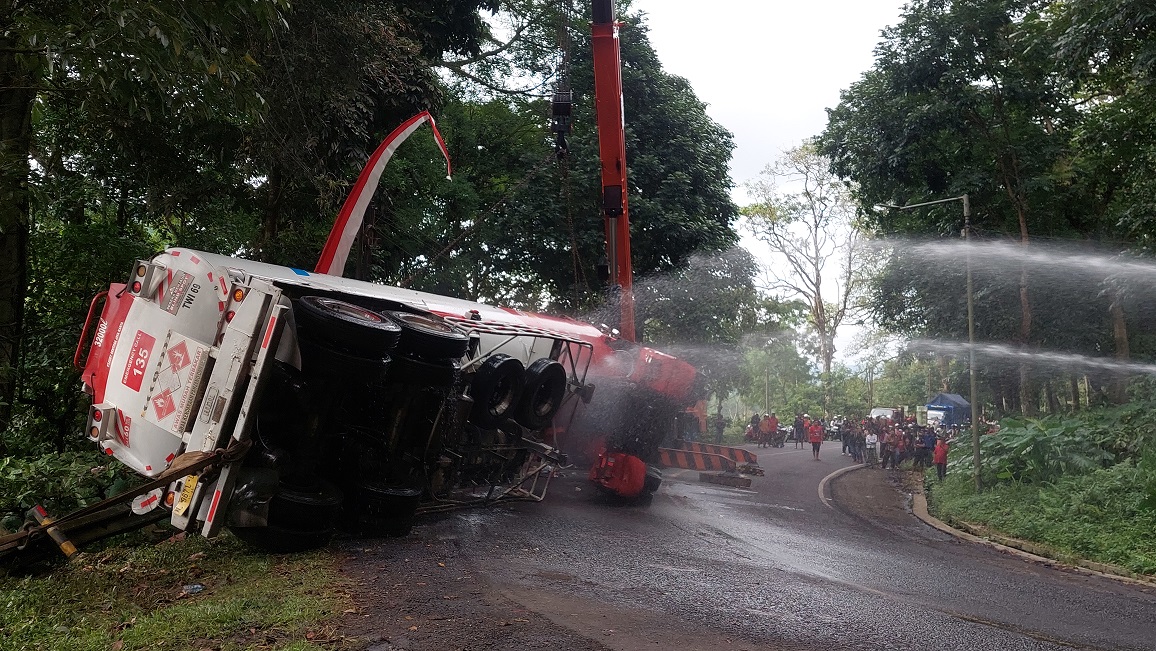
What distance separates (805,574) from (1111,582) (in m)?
4.17

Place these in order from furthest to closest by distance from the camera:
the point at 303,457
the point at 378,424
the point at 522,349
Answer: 1. the point at 522,349
2. the point at 378,424
3. the point at 303,457

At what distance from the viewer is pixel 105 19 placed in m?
6.19

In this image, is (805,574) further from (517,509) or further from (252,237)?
(252,237)

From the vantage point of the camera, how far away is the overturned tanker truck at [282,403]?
251 inches

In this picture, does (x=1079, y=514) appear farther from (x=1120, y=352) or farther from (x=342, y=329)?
(x=342, y=329)

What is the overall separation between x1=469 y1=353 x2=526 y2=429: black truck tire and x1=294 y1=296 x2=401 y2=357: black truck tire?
2.31 meters

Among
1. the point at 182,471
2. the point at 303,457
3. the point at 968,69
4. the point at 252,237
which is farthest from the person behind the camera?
the point at 968,69

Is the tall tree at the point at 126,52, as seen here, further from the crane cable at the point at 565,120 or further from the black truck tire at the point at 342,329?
the crane cable at the point at 565,120

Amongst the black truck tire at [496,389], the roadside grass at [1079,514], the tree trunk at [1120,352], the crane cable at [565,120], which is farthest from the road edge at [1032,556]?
the crane cable at [565,120]

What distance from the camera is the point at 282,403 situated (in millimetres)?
6805

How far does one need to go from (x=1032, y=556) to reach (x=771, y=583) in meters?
6.17

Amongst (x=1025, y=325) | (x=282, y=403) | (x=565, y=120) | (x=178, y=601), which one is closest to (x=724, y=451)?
(x=1025, y=325)

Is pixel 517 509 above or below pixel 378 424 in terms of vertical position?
below

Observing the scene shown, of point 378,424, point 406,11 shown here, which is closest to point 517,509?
point 378,424
